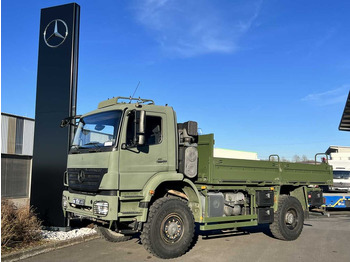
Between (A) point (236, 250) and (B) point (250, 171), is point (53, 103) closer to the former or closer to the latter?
(B) point (250, 171)

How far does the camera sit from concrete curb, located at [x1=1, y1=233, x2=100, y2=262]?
612 cm

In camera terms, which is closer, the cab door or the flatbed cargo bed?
the cab door

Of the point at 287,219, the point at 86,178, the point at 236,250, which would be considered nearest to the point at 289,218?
the point at 287,219

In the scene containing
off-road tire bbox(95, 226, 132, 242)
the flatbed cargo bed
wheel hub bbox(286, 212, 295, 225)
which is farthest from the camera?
wheel hub bbox(286, 212, 295, 225)

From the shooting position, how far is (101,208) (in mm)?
5859

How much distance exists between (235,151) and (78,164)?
97.7ft

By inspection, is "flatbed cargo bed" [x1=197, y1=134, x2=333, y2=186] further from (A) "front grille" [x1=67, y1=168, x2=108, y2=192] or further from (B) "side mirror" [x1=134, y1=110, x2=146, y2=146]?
(A) "front grille" [x1=67, y1=168, x2=108, y2=192]

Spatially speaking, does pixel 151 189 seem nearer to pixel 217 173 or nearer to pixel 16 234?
pixel 217 173

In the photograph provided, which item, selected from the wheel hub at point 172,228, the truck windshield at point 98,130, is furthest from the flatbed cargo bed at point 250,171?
the truck windshield at point 98,130

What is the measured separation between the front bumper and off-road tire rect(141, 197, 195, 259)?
760 millimetres

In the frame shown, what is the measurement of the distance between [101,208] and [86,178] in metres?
0.76

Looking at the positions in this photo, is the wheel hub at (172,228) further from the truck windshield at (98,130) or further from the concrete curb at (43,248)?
the concrete curb at (43,248)

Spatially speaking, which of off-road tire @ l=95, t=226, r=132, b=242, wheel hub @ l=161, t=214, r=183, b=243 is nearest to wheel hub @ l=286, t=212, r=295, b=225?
wheel hub @ l=161, t=214, r=183, b=243

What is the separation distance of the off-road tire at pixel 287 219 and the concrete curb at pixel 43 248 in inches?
180
